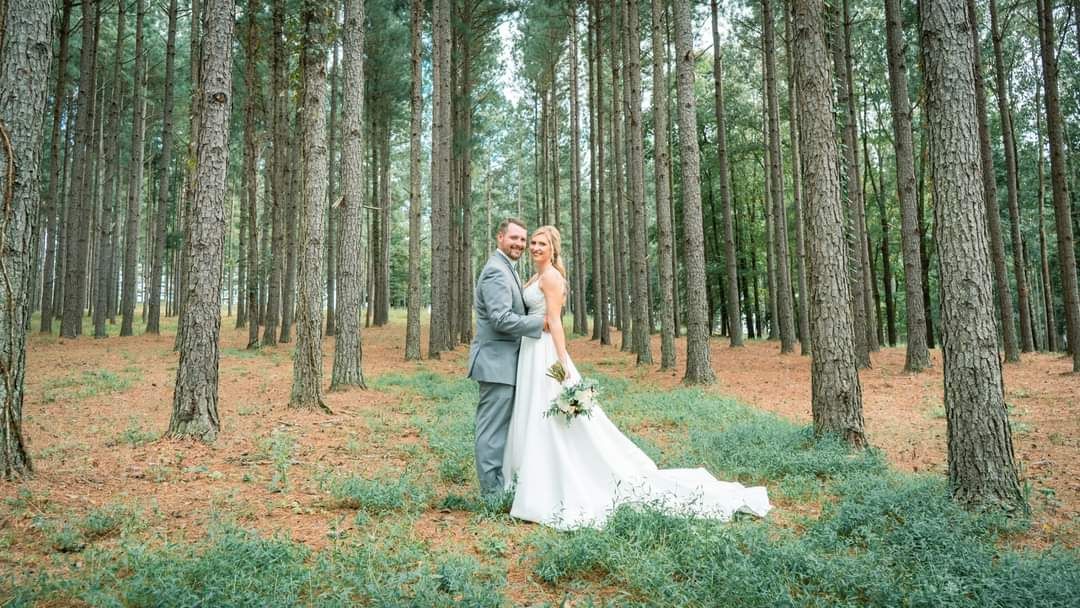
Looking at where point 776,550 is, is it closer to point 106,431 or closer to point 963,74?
point 963,74

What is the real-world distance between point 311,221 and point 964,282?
783 cm

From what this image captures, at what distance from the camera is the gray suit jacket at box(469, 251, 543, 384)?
4.47 metres

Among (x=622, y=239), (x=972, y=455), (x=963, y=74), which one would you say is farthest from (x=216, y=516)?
(x=622, y=239)

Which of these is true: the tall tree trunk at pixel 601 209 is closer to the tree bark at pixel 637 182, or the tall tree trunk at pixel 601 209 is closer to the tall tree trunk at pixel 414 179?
the tree bark at pixel 637 182

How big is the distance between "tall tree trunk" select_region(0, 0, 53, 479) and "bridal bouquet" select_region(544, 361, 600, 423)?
13.1 feet

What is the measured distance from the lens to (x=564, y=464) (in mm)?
4340

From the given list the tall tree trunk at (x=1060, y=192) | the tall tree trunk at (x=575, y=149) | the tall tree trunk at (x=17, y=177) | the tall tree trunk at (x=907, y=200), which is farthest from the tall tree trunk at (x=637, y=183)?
the tall tree trunk at (x=17, y=177)

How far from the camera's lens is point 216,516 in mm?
4051

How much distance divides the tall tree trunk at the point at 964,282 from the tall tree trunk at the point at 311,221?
7419mm

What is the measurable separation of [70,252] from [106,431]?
14.0m

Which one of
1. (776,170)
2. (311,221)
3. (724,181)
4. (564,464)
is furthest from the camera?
(724,181)

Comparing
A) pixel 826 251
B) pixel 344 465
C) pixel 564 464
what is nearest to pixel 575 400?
pixel 564 464

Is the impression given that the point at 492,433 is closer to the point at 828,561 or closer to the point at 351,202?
the point at 828,561

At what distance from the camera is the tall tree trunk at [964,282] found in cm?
412
